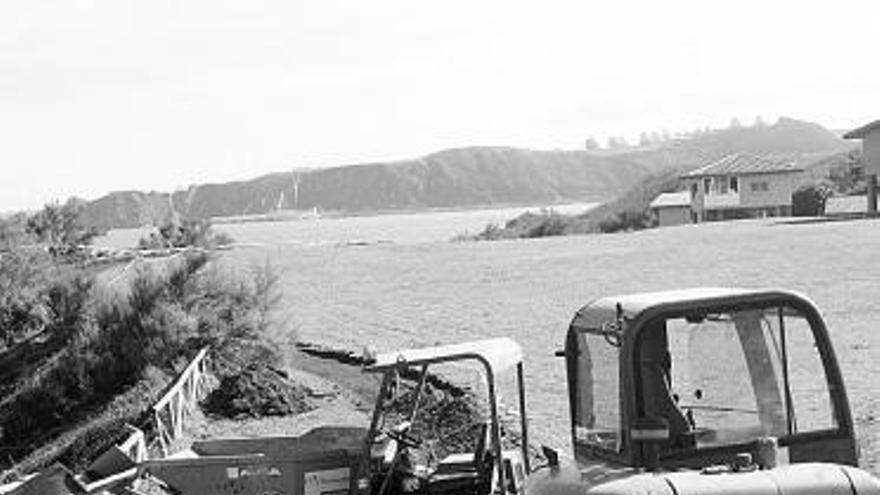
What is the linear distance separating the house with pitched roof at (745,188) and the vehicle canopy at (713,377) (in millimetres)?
74487

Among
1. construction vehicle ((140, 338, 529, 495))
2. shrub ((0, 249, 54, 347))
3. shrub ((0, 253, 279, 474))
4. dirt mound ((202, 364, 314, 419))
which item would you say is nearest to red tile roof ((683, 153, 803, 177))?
shrub ((0, 249, 54, 347))

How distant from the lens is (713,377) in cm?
874

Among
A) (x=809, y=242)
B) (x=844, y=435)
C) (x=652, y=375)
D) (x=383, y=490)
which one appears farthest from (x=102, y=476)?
(x=809, y=242)

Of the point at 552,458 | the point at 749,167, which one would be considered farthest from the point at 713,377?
the point at 749,167

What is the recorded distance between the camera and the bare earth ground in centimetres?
2212

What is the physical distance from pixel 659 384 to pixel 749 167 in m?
78.5

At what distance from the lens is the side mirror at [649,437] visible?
8.21m

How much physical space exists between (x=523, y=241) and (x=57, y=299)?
3461cm

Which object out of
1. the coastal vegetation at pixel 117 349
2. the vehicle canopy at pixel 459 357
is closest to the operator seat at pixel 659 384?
the vehicle canopy at pixel 459 357

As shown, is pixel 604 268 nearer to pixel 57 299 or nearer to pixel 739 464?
pixel 57 299

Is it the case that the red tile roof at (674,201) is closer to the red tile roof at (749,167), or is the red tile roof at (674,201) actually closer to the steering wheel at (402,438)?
the red tile roof at (749,167)

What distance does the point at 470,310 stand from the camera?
109ft

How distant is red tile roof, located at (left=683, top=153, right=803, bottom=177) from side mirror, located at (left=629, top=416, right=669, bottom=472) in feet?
252

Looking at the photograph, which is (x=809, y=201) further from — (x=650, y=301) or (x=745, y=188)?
(x=650, y=301)
